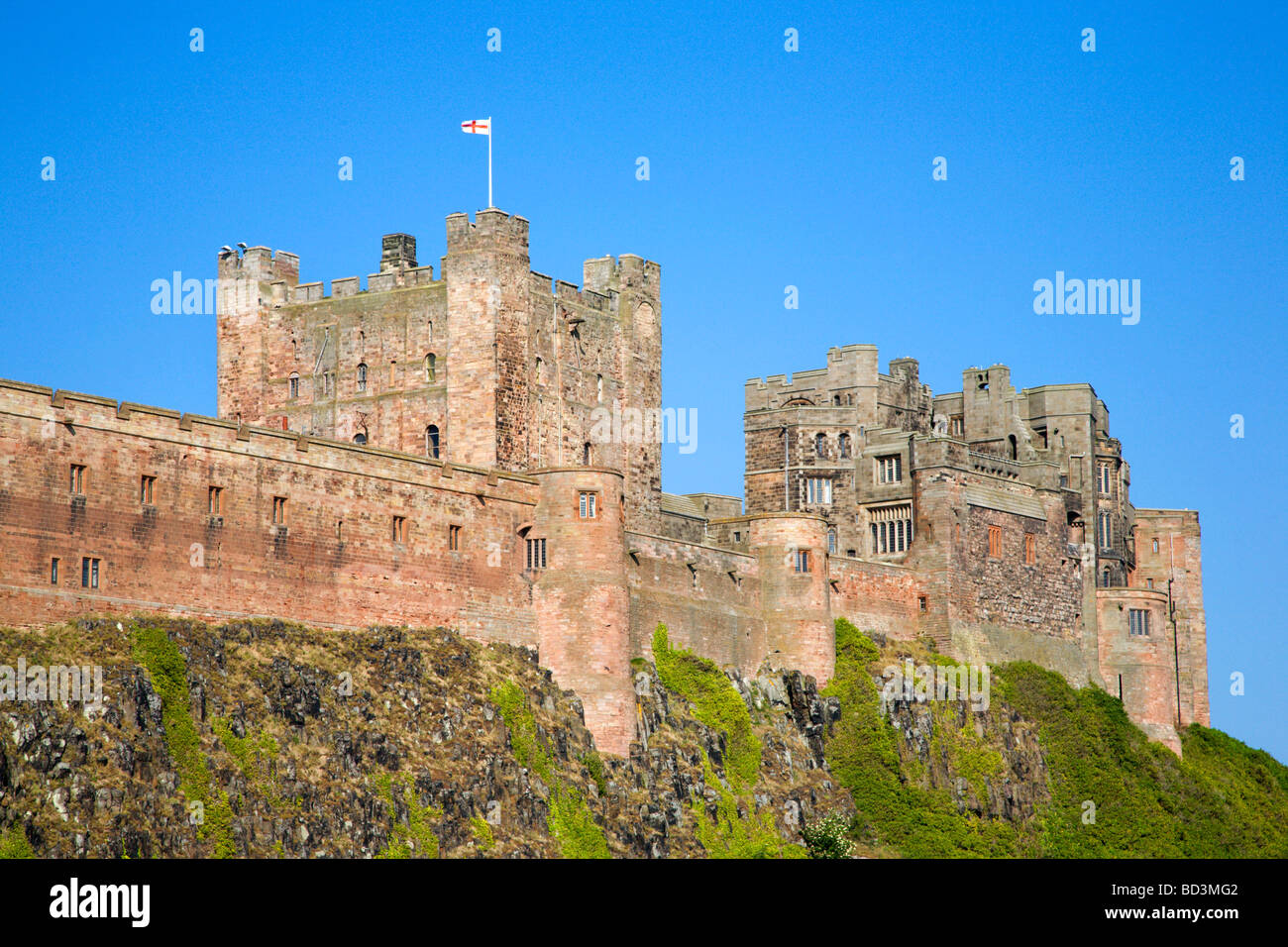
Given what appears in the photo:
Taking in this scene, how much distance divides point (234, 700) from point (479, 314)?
2727cm

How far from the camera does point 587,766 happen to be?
248ft

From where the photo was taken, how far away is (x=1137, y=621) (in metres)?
109

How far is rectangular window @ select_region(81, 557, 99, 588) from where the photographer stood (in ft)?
207

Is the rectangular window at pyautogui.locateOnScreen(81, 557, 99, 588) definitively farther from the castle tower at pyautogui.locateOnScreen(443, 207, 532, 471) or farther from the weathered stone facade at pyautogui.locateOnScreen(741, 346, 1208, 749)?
the weathered stone facade at pyautogui.locateOnScreen(741, 346, 1208, 749)

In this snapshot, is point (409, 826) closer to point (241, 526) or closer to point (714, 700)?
point (241, 526)

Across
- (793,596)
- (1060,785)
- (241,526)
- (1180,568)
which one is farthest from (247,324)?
(1180,568)

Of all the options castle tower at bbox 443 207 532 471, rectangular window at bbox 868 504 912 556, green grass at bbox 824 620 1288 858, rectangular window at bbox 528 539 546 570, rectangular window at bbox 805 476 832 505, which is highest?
castle tower at bbox 443 207 532 471

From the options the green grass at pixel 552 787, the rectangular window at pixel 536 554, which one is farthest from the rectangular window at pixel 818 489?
the green grass at pixel 552 787

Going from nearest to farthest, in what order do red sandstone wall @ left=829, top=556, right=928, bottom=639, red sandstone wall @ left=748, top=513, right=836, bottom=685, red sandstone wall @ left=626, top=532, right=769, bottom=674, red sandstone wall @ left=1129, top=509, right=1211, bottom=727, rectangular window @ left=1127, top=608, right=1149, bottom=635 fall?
red sandstone wall @ left=626, top=532, right=769, bottom=674, red sandstone wall @ left=748, top=513, right=836, bottom=685, red sandstone wall @ left=829, top=556, right=928, bottom=639, rectangular window @ left=1127, top=608, right=1149, bottom=635, red sandstone wall @ left=1129, top=509, right=1211, bottom=727

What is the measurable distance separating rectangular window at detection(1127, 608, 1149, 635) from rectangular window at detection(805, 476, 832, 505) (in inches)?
637

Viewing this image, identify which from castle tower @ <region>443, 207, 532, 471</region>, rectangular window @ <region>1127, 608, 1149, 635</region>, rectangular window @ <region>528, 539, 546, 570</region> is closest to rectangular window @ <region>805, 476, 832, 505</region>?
rectangular window @ <region>1127, 608, 1149, 635</region>
